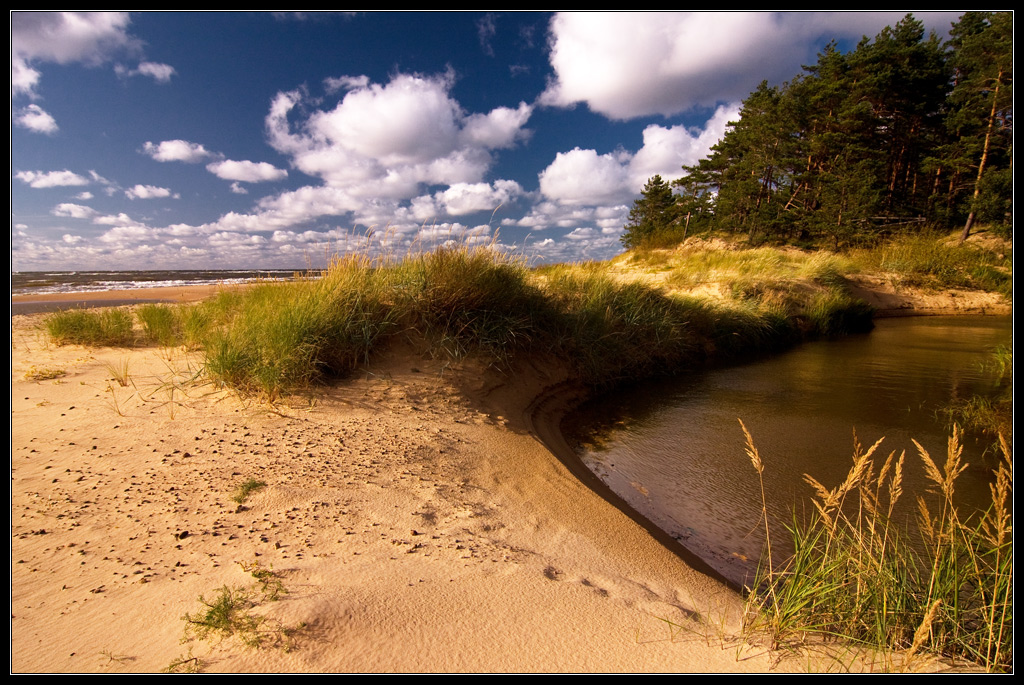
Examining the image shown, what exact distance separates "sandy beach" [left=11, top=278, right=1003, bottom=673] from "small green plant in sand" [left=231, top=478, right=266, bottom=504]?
0.12 feet

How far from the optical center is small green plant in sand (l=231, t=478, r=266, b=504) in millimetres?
2672

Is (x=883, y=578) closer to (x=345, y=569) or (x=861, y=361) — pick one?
(x=345, y=569)

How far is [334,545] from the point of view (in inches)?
90.4

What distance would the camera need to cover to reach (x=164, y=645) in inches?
61.2

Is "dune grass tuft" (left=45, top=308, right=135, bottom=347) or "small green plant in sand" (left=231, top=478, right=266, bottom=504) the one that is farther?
"dune grass tuft" (left=45, top=308, right=135, bottom=347)

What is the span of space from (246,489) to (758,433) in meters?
4.54

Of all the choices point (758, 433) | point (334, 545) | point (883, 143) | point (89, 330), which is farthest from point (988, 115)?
point (89, 330)

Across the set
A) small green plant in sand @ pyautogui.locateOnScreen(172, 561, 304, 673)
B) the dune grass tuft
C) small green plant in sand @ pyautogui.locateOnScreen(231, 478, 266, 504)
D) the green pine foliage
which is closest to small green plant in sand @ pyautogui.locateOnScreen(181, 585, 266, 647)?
small green plant in sand @ pyautogui.locateOnScreen(172, 561, 304, 673)

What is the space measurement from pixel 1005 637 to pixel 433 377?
419 centimetres

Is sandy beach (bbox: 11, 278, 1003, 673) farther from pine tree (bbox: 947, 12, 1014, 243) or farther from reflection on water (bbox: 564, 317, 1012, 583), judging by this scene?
pine tree (bbox: 947, 12, 1014, 243)

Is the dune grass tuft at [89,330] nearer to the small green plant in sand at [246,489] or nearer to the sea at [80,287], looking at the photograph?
the sea at [80,287]

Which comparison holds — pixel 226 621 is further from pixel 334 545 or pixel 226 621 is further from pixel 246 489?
pixel 246 489

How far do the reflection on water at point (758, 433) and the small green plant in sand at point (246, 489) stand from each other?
253 cm

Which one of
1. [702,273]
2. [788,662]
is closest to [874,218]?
[702,273]
